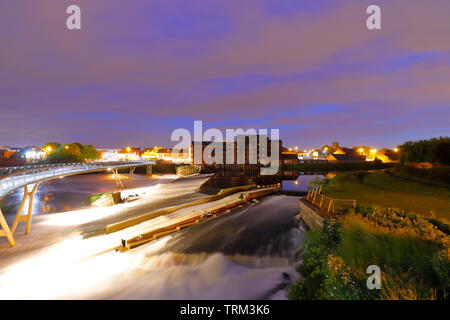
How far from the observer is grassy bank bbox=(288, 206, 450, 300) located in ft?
19.8

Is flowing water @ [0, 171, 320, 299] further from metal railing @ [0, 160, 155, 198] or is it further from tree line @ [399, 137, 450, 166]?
tree line @ [399, 137, 450, 166]

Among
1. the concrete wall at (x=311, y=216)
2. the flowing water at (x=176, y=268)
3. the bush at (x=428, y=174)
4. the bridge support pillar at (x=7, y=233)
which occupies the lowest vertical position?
the flowing water at (x=176, y=268)

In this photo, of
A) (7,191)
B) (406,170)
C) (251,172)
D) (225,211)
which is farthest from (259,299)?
(251,172)

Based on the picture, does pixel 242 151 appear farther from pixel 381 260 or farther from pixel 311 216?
pixel 381 260

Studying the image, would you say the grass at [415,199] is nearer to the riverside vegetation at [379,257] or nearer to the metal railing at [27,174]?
the riverside vegetation at [379,257]

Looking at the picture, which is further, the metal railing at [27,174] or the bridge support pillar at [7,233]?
the metal railing at [27,174]

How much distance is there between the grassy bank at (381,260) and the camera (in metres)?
6.04

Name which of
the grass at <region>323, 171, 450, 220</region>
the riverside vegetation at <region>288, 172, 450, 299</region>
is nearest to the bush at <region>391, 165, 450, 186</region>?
the grass at <region>323, 171, 450, 220</region>

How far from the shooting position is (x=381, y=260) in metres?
7.43

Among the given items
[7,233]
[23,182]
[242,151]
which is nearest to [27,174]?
[23,182]

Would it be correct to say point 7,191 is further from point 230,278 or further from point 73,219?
point 230,278

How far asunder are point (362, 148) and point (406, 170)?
94669mm

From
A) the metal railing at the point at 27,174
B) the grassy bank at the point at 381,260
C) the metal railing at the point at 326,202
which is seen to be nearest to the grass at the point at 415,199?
the metal railing at the point at 326,202

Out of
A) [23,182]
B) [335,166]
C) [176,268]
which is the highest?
[23,182]
